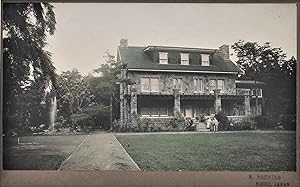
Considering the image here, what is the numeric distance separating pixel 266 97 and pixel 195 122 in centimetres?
43

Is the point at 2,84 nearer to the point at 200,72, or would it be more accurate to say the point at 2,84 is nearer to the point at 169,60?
the point at 169,60

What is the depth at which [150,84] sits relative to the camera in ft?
8.03

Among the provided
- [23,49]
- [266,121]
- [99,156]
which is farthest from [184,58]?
[23,49]

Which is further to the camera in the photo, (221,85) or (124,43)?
(221,85)

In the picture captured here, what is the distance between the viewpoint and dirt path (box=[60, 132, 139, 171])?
2.32m

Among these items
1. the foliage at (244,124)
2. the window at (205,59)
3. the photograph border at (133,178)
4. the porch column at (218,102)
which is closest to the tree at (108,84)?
the photograph border at (133,178)

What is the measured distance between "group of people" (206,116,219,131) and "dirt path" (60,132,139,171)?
1.58 feet

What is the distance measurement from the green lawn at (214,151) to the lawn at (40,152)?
0.30 meters

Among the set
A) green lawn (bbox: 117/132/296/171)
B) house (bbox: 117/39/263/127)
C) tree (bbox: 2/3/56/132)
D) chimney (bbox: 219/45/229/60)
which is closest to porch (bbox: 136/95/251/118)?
house (bbox: 117/39/263/127)

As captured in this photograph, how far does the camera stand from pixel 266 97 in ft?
7.87

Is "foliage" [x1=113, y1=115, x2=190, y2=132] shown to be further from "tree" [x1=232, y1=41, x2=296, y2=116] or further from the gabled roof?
"tree" [x1=232, y1=41, x2=296, y2=116]

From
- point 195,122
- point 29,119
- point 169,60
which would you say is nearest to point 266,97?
point 195,122

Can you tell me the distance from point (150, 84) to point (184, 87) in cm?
20

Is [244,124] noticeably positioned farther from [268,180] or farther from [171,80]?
[171,80]
